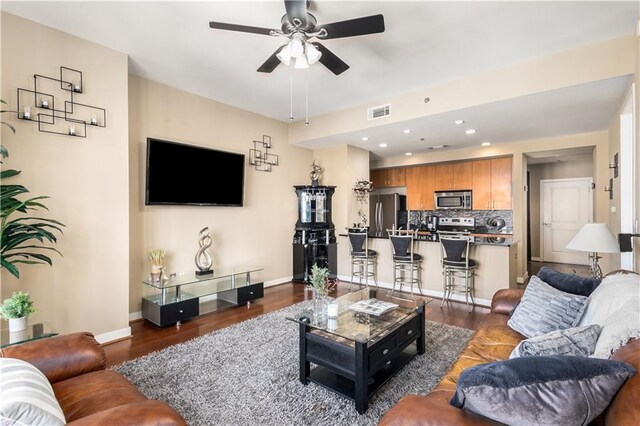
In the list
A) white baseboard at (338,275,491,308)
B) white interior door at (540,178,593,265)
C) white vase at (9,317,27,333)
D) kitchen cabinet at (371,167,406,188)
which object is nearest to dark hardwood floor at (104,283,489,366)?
white baseboard at (338,275,491,308)

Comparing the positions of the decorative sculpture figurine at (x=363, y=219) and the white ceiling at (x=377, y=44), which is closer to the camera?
the white ceiling at (x=377, y=44)

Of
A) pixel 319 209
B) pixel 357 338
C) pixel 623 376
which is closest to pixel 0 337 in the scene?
pixel 357 338

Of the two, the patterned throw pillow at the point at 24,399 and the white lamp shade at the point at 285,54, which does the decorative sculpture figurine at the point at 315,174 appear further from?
the patterned throw pillow at the point at 24,399

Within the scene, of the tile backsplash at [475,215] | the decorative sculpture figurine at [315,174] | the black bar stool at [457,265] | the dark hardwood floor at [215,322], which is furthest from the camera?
the tile backsplash at [475,215]

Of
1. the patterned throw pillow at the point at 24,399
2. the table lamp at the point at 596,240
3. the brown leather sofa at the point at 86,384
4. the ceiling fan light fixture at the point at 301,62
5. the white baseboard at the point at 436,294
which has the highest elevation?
the ceiling fan light fixture at the point at 301,62

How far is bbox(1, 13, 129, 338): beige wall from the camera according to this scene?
2.71 m

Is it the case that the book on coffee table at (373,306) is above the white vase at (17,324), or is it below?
below

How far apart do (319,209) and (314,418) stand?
13.4 feet

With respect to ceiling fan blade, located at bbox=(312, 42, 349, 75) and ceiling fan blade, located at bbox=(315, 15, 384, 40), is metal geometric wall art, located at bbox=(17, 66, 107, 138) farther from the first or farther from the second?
ceiling fan blade, located at bbox=(315, 15, 384, 40)

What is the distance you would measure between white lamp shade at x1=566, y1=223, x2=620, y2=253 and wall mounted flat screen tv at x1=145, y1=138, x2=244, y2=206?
4.18 m

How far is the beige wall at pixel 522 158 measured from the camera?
4.89m

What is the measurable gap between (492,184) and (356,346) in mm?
5541

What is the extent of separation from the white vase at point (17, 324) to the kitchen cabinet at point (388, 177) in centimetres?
685

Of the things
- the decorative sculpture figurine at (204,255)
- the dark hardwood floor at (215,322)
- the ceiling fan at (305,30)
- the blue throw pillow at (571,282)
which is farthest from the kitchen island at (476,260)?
the ceiling fan at (305,30)
